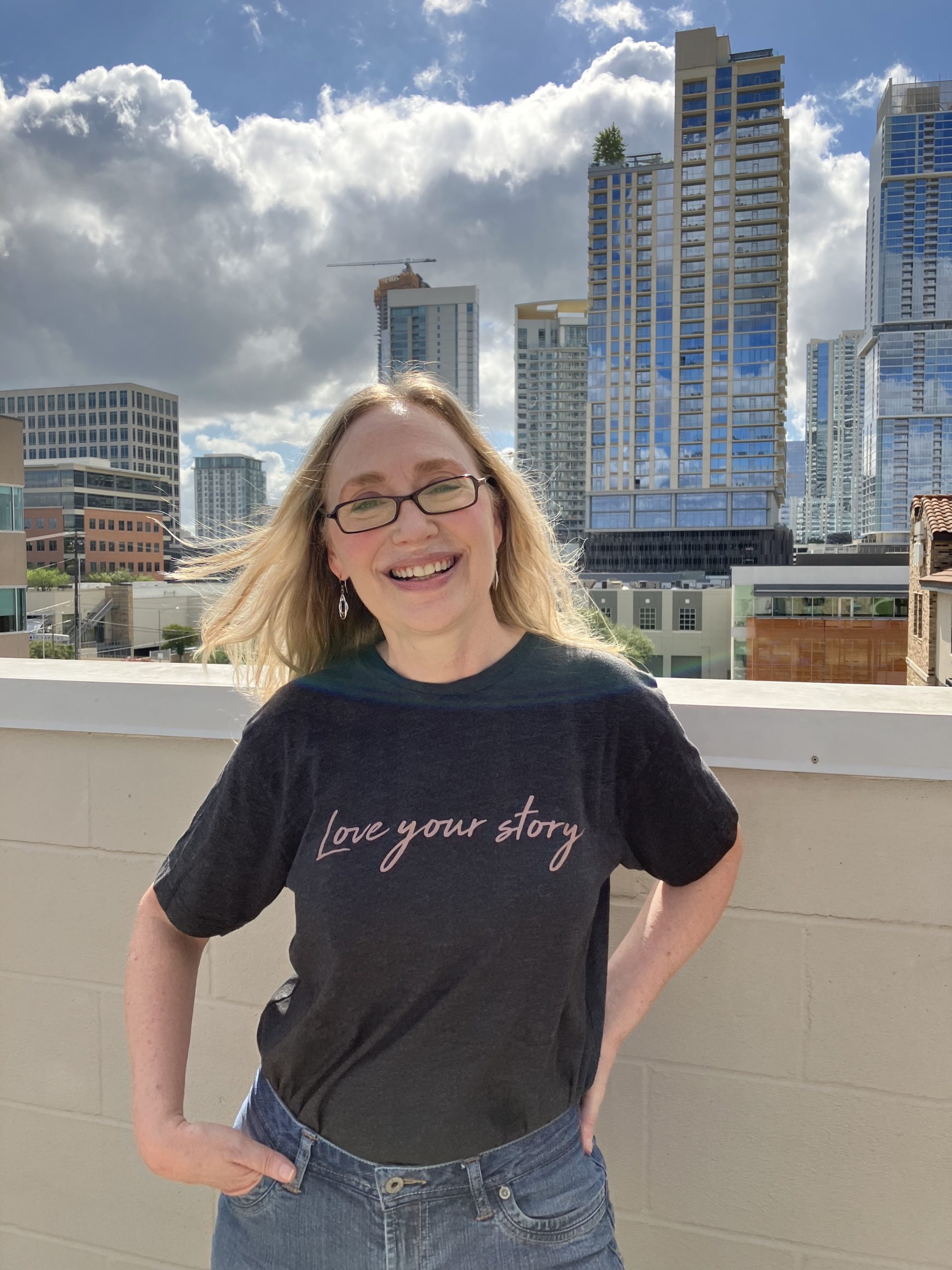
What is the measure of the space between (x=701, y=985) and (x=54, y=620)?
2157 cm

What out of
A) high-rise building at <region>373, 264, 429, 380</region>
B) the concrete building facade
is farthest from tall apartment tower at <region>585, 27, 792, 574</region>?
the concrete building facade

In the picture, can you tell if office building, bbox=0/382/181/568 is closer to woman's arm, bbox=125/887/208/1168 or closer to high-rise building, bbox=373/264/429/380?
woman's arm, bbox=125/887/208/1168

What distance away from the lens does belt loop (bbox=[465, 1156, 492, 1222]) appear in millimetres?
655

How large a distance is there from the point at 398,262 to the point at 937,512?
71.2 m

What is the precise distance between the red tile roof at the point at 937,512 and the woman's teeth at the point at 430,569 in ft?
34.1

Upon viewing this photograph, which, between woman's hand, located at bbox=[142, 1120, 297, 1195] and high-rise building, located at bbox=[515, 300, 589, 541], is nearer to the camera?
woman's hand, located at bbox=[142, 1120, 297, 1195]

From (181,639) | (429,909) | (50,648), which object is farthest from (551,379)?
(429,909)

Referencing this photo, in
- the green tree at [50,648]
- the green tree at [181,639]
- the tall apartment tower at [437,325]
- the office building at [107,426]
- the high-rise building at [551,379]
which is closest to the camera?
the green tree at [181,639]

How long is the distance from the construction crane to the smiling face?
222ft

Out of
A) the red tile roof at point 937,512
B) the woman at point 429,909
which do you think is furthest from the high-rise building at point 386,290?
the woman at point 429,909

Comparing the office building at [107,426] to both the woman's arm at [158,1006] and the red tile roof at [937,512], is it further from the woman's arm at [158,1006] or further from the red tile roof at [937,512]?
the woman's arm at [158,1006]

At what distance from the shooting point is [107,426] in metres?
20.6

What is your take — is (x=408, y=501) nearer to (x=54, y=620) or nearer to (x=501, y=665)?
(x=501, y=665)

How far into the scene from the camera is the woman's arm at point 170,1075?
683 mm
